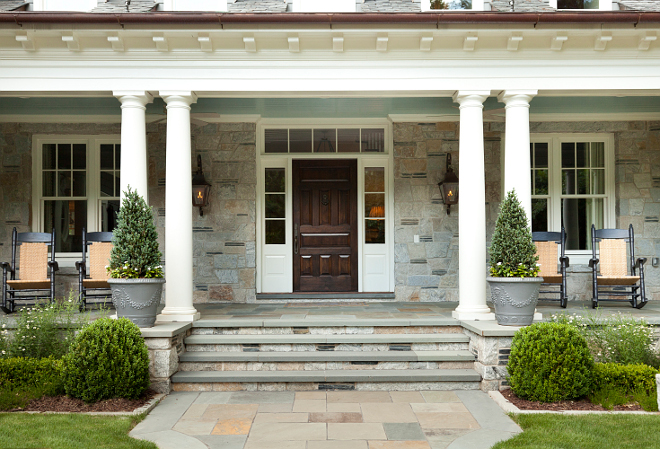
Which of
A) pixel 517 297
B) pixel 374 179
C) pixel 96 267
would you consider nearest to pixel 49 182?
pixel 96 267

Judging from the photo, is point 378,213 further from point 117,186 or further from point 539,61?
point 117,186

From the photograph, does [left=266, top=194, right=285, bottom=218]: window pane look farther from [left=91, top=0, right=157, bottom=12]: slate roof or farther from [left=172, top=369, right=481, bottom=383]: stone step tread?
[left=172, top=369, right=481, bottom=383]: stone step tread

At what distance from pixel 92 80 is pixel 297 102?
2.76 metres

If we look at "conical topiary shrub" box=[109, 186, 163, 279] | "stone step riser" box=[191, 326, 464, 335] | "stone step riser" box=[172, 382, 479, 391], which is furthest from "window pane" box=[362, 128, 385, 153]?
"stone step riser" box=[172, 382, 479, 391]

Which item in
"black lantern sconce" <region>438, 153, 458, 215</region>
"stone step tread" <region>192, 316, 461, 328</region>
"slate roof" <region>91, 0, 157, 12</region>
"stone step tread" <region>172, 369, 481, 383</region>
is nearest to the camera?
"stone step tread" <region>172, 369, 481, 383</region>

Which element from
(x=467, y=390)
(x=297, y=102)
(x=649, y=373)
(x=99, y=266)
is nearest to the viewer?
(x=649, y=373)

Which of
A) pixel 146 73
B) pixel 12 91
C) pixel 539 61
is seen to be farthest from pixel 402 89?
pixel 12 91

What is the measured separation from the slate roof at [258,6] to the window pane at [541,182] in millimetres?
4387

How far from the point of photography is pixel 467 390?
4973mm

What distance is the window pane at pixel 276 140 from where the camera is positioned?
314 inches

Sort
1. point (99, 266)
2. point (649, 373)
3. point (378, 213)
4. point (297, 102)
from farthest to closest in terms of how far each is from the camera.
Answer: point (378, 213) → point (297, 102) → point (99, 266) → point (649, 373)

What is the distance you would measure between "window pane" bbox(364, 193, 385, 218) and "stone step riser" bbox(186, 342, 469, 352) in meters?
2.88

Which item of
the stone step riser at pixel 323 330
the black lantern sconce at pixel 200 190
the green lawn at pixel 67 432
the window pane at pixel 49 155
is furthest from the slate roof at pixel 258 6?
the green lawn at pixel 67 432

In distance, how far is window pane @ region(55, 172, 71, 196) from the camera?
776cm
